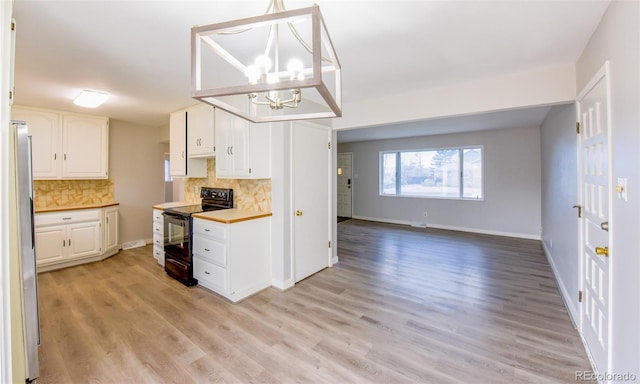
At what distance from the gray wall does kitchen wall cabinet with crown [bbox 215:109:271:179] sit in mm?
2795

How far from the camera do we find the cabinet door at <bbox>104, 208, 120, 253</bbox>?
14.5 feet

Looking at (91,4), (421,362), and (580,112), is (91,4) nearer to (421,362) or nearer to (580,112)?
(421,362)

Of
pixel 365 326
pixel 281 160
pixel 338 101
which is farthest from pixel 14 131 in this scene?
pixel 365 326

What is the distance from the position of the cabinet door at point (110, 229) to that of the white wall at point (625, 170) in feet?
19.4

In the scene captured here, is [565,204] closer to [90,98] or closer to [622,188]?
[622,188]

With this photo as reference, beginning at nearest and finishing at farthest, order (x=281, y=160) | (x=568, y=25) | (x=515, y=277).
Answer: (x=568, y=25)
(x=281, y=160)
(x=515, y=277)

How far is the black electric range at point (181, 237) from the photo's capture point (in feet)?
10.9

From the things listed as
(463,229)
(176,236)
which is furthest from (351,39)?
(463,229)

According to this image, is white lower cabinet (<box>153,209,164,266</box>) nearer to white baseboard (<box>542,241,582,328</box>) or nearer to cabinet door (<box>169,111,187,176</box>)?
cabinet door (<box>169,111,187,176</box>)

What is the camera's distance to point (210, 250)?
3.11 metres

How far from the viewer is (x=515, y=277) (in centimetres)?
356

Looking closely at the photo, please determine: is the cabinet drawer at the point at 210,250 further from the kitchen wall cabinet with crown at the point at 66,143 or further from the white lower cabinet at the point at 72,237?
the kitchen wall cabinet with crown at the point at 66,143

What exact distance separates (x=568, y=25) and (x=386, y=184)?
5.91 meters

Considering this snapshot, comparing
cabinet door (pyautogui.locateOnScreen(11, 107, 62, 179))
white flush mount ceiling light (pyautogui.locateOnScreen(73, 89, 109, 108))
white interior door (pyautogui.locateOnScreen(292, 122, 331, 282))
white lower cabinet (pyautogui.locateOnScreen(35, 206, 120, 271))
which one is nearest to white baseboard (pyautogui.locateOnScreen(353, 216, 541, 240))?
white interior door (pyautogui.locateOnScreen(292, 122, 331, 282))
